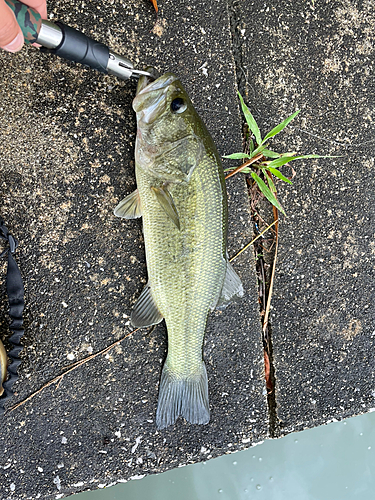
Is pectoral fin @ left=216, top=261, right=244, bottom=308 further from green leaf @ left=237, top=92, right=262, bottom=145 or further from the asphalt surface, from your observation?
green leaf @ left=237, top=92, right=262, bottom=145

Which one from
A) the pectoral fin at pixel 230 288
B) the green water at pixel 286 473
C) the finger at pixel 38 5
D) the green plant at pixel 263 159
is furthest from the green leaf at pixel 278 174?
the green water at pixel 286 473

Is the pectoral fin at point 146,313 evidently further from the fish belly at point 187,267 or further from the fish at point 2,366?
the fish at point 2,366

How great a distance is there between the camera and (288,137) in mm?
2332

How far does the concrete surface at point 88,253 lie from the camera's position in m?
1.98

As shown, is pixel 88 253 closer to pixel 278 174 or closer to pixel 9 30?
pixel 9 30

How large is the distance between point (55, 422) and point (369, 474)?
9.03 feet

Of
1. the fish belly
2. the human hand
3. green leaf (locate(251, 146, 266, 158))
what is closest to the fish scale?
the fish belly

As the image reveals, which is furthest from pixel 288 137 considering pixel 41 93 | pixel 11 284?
pixel 11 284

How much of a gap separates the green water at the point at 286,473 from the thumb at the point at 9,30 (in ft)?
9.65

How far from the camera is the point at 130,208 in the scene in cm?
199

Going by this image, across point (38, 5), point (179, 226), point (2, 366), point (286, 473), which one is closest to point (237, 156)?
point (179, 226)

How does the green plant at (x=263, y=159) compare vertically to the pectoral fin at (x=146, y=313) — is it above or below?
above

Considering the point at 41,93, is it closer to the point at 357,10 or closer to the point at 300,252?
the point at 300,252

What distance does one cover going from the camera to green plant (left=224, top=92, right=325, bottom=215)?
84.8 inches
